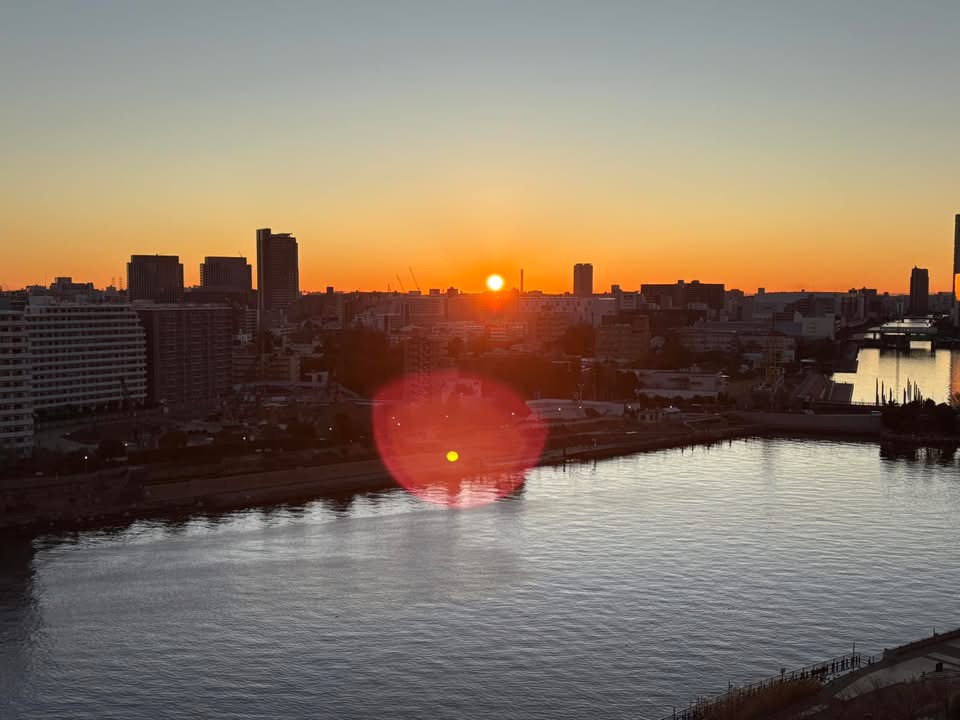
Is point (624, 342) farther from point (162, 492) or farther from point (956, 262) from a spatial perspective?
point (956, 262)

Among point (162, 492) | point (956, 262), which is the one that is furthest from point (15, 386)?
point (956, 262)

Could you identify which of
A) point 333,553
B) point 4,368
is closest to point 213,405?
point 4,368

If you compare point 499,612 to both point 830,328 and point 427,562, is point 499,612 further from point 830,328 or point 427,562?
point 830,328

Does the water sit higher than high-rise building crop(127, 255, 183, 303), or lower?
lower

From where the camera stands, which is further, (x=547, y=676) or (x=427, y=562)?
(x=427, y=562)

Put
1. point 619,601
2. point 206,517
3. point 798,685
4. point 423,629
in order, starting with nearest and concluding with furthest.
Result: point 798,685 < point 423,629 < point 619,601 < point 206,517

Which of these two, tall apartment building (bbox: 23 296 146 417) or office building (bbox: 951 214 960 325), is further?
office building (bbox: 951 214 960 325)

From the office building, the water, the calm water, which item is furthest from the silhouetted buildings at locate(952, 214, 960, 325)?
the calm water

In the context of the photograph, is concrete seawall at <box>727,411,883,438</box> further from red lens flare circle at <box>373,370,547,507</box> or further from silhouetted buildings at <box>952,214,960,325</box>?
silhouetted buildings at <box>952,214,960,325</box>
